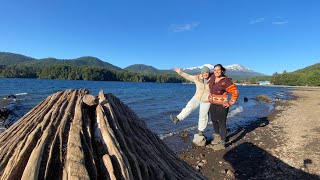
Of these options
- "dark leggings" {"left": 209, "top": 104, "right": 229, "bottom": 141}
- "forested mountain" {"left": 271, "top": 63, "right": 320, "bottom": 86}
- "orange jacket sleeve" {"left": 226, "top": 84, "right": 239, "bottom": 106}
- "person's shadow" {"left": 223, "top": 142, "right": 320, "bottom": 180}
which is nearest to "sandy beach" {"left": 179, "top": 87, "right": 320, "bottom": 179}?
"person's shadow" {"left": 223, "top": 142, "right": 320, "bottom": 180}

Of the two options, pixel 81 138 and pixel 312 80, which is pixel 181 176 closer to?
pixel 81 138

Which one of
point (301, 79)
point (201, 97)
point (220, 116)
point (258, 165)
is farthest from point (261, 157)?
point (301, 79)

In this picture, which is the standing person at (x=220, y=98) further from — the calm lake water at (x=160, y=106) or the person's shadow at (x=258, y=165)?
the calm lake water at (x=160, y=106)

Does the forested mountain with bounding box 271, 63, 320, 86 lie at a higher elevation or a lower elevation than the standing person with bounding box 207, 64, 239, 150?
lower

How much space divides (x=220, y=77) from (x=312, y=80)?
167040 mm

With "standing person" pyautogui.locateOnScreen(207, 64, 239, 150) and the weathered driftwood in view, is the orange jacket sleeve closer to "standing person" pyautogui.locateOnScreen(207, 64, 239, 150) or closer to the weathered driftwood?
"standing person" pyautogui.locateOnScreen(207, 64, 239, 150)

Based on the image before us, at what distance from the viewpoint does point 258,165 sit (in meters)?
8.83

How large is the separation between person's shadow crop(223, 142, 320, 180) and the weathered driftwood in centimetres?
594

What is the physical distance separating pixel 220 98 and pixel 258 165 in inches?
97.3

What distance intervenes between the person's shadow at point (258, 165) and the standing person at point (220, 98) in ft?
2.24

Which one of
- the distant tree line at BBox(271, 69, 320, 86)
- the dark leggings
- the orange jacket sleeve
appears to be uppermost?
the orange jacket sleeve

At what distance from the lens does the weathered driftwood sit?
1864mm

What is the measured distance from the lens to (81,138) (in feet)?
7.22

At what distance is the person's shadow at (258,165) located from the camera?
7820mm
